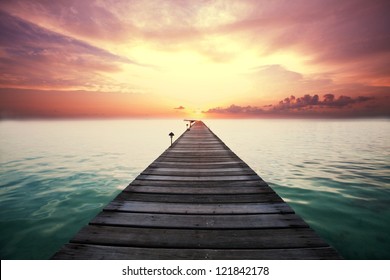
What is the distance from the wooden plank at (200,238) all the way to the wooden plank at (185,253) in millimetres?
73

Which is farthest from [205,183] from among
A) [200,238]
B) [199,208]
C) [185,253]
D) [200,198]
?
[185,253]

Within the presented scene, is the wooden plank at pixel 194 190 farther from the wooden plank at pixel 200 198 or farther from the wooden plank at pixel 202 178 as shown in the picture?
the wooden plank at pixel 202 178

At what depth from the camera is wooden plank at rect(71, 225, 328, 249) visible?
2.36 metres

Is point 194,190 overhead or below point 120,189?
overhead

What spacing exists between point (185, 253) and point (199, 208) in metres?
1.14

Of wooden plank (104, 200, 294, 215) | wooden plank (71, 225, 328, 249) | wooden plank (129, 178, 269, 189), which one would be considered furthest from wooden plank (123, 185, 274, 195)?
wooden plank (71, 225, 328, 249)

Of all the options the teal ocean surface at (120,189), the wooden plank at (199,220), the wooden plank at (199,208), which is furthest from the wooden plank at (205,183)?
the teal ocean surface at (120,189)

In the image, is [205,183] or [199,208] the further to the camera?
[205,183]

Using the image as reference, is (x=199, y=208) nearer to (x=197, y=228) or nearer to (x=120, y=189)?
(x=197, y=228)

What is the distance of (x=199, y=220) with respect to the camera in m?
2.96

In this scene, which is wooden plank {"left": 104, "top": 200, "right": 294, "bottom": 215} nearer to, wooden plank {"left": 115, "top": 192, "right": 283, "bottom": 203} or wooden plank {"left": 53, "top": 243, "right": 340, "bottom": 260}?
wooden plank {"left": 115, "top": 192, "right": 283, "bottom": 203}

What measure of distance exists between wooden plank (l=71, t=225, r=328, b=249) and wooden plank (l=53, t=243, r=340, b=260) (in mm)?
73

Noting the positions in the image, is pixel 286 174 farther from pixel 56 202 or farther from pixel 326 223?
pixel 56 202

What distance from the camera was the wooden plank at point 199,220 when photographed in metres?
2.77
